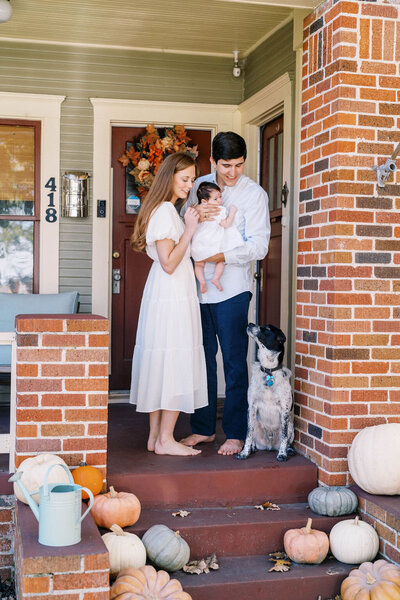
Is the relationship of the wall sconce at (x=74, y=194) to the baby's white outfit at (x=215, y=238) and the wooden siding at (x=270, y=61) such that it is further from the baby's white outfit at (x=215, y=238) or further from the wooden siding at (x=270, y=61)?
the baby's white outfit at (x=215, y=238)

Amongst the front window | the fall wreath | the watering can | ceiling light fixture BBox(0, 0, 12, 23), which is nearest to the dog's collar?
the watering can

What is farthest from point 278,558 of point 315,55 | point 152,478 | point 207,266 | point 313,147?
point 315,55

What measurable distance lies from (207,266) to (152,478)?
136 centimetres

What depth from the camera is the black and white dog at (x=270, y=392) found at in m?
4.22

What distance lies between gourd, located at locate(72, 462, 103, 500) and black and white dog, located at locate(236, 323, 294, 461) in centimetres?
98

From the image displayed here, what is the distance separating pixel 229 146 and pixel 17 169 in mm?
2605

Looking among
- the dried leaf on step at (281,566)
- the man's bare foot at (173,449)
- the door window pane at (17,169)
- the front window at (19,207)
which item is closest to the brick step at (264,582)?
the dried leaf on step at (281,566)

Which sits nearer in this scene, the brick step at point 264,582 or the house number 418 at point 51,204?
the brick step at point 264,582

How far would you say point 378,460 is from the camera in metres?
3.73

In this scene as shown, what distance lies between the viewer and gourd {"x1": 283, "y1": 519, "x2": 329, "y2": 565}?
3564mm

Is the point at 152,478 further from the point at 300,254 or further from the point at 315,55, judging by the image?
the point at 315,55

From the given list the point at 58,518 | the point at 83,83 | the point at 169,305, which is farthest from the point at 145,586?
the point at 83,83

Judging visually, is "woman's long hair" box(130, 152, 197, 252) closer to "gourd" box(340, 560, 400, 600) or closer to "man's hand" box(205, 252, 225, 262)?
"man's hand" box(205, 252, 225, 262)

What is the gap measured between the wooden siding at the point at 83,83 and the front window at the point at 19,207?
10.0 inches
